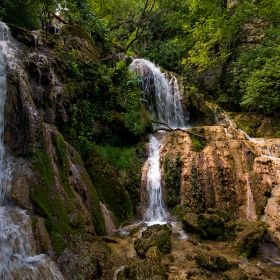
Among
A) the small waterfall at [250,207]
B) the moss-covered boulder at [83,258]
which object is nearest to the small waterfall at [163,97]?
the small waterfall at [250,207]

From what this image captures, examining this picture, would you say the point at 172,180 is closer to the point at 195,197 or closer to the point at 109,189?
the point at 195,197

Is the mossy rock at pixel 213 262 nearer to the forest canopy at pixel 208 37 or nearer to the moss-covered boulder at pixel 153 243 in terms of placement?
the moss-covered boulder at pixel 153 243

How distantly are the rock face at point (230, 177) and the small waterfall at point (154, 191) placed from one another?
303 mm

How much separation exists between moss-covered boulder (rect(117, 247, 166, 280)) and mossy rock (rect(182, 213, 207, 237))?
1915mm

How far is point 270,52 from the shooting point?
12172 mm

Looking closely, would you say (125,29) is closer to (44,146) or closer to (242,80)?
(242,80)

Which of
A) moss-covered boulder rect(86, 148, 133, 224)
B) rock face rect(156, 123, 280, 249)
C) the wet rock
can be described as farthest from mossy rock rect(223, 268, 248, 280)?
moss-covered boulder rect(86, 148, 133, 224)

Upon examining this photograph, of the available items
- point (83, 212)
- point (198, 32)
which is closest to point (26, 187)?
point (83, 212)

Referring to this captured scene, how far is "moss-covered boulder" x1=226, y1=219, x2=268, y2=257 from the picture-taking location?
4.99 m

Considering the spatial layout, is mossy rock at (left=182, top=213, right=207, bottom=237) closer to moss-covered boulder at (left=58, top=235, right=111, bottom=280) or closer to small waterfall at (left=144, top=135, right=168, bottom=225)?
small waterfall at (left=144, top=135, right=168, bottom=225)

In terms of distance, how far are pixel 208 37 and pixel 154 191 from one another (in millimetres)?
11536

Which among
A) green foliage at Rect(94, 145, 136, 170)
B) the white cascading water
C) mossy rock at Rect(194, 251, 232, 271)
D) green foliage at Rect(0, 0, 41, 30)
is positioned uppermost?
green foliage at Rect(0, 0, 41, 30)

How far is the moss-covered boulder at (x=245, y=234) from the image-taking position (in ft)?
16.4

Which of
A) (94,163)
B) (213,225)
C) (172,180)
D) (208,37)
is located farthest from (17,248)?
(208,37)
